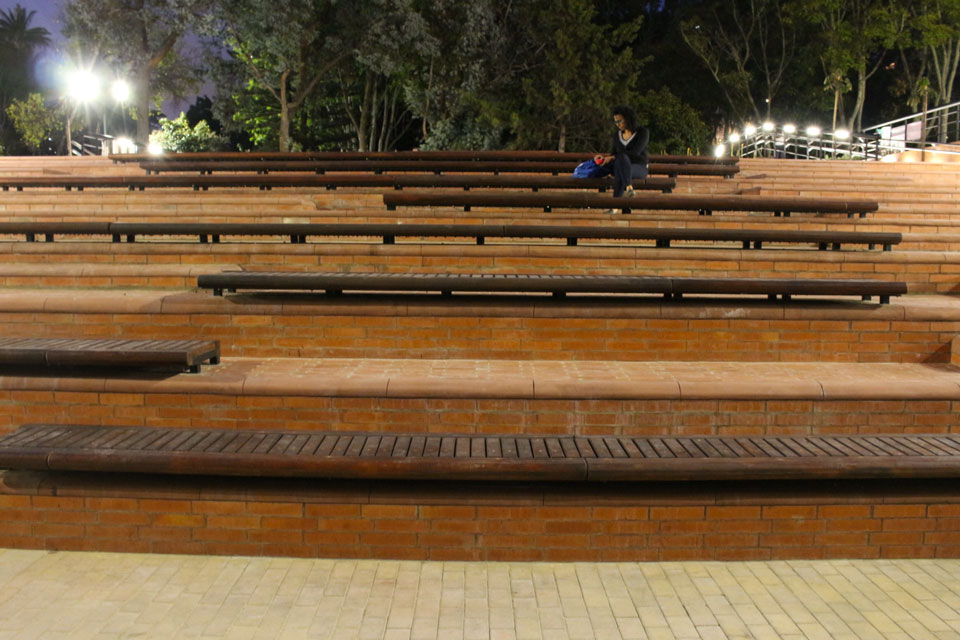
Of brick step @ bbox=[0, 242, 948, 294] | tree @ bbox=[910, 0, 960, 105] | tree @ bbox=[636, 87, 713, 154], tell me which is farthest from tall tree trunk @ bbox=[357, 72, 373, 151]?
brick step @ bbox=[0, 242, 948, 294]

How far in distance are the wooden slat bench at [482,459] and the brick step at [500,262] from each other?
2781mm

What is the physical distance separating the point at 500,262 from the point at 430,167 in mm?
7051

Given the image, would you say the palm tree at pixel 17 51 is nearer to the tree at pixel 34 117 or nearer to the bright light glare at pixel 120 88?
the tree at pixel 34 117

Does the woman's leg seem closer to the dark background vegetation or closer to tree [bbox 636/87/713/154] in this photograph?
the dark background vegetation

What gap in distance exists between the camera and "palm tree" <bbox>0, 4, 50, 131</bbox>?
1993 inches

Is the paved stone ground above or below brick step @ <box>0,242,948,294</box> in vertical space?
below

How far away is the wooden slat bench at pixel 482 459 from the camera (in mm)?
3633

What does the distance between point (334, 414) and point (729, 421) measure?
236 centimetres

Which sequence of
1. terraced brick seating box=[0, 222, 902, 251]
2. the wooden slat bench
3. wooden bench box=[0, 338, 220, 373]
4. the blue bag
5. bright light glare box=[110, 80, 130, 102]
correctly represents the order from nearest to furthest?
the wooden slat bench
wooden bench box=[0, 338, 220, 373]
terraced brick seating box=[0, 222, 902, 251]
the blue bag
bright light glare box=[110, 80, 130, 102]

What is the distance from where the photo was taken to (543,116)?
21.5 meters

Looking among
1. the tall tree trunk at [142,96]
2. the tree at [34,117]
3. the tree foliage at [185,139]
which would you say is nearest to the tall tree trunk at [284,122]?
the tall tree trunk at [142,96]

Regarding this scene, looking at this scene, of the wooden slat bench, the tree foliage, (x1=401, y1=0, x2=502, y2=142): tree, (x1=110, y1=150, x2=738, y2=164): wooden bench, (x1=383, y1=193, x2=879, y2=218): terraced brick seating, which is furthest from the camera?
the tree foliage

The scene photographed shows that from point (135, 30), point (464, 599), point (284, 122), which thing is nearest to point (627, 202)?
point (464, 599)

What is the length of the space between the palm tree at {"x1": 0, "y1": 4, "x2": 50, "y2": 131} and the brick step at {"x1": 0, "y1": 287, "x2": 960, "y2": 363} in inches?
2084
